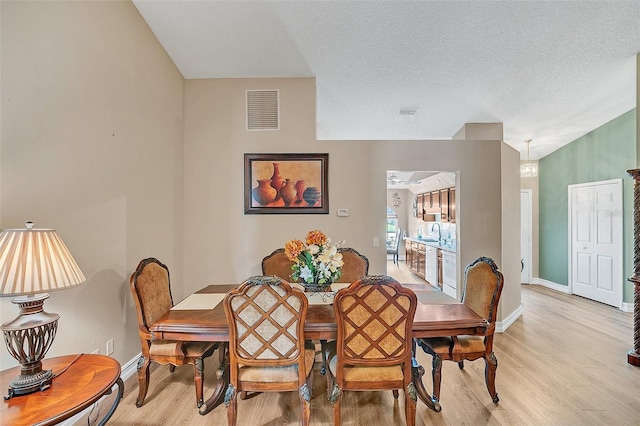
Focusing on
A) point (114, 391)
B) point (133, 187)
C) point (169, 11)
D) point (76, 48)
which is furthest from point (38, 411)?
point (169, 11)


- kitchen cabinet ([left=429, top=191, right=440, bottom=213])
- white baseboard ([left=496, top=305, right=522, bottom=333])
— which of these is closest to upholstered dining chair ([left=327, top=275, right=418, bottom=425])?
white baseboard ([left=496, top=305, right=522, bottom=333])

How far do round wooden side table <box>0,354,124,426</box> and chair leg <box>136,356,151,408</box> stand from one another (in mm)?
632

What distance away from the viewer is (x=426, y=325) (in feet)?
6.44

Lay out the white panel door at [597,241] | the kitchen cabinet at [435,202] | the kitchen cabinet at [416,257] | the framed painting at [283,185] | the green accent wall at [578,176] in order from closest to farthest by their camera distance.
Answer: the framed painting at [283,185], the green accent wall at [578,176], the white panel door at [597,241], the kitchen cabinet at [435,202], the kitchen cabinet at [416,257]

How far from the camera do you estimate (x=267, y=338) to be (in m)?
1.80

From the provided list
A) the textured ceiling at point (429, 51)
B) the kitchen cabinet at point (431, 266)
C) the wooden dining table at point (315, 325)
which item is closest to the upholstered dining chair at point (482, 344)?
the wooden dining table at point (315, 325)

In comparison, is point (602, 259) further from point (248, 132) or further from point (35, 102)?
point (35, 102)

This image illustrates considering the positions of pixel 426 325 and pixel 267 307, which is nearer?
pixel 267 307

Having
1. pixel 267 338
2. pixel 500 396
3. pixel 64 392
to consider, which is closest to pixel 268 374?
pixel 267 338

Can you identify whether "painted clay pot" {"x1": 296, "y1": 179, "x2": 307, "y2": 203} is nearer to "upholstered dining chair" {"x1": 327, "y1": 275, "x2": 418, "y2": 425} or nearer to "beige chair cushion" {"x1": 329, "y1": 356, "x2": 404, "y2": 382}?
"upholstered dining chair" {"x1": 327, "y1": 275, "x2": 418, "y2": 425}

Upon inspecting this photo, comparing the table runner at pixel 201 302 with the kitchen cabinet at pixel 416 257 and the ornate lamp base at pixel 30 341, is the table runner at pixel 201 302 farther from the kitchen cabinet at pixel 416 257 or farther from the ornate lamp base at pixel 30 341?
the kitchen cabinet at pixel 416 257

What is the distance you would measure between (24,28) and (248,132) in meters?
2.15

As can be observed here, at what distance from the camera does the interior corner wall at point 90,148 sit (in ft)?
5.75

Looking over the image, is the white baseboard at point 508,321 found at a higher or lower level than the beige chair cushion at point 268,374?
lower
